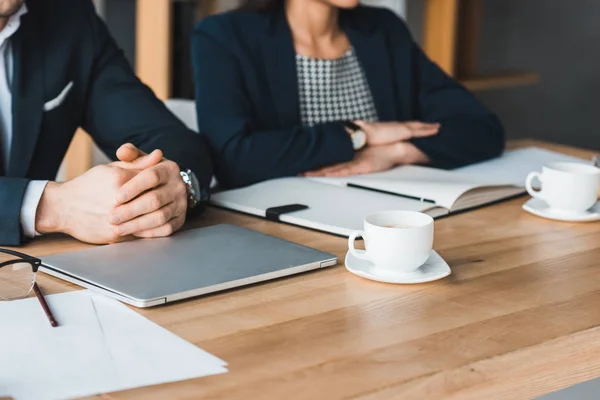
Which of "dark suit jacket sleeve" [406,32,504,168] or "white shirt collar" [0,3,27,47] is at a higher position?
"white shirt collar" [0,3,27,47]

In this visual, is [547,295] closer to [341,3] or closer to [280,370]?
[280,370]

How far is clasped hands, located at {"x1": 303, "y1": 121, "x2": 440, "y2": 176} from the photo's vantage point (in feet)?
5.68

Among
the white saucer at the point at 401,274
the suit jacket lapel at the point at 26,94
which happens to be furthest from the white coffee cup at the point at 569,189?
the suit jacket lapel at the point at 26,94

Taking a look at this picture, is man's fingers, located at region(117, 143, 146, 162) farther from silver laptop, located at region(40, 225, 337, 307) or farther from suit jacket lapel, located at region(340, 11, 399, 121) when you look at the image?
suit jacket lapel, located at region(340, 11, 399, 121)

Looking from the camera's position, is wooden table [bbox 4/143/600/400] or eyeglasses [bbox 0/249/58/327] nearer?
wooden table [bbox 4/143/600/400]

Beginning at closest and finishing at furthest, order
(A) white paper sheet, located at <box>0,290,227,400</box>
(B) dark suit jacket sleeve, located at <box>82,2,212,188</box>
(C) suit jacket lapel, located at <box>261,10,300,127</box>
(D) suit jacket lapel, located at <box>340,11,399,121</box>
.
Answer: (A) white paper sheet, located at <box>0,290,227,400</box> < (B) dark suit jacket sleeve, located at <box>82,2,212,188</box> < (C) suit jacket lapel, located at <box>261,10,300,127</box> < (D) suit jacket lapel, located at <box>340,11,399,121</box>

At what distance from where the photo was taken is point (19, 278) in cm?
103

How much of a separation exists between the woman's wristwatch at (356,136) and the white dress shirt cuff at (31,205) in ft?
2.41

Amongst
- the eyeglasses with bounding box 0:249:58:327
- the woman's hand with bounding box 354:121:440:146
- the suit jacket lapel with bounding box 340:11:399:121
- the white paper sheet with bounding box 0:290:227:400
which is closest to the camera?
the white paper sheet with bounding box 0:290:227:400

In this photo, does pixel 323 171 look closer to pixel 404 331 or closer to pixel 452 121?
pixel 452 121

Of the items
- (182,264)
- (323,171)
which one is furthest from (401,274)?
(323,171)

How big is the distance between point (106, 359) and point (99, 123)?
3.09ft

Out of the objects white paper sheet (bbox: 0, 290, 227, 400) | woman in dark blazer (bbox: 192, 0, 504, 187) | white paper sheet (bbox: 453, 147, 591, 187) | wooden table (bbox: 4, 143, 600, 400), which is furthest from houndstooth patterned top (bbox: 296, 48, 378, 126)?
white paper sheet (bbox: 0, 290, 227, 400)

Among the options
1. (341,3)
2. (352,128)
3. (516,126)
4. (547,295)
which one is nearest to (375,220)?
(547,295)
